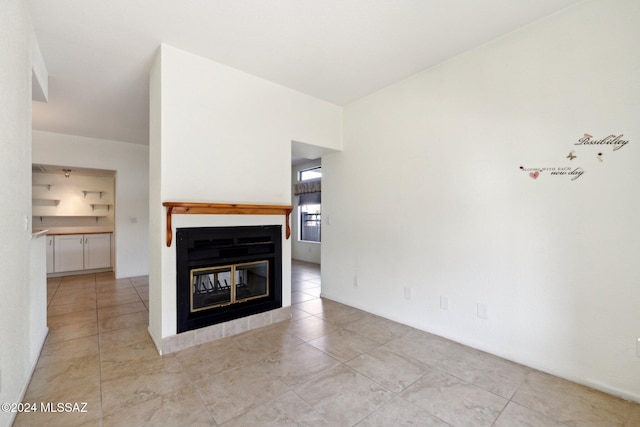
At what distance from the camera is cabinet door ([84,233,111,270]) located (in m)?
5.73

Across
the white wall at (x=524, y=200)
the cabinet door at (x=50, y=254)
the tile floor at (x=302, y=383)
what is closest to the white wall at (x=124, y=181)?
the cabinet door at (x=50, y=254)

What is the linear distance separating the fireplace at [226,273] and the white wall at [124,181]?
12.8ft

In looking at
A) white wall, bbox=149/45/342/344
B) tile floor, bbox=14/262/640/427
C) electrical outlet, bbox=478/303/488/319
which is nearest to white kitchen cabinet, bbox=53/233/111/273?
tile floor, bbox=14/262/640/427

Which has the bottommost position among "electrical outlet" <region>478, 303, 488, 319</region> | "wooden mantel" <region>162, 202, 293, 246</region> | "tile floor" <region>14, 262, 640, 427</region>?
"tile floor" <region>14, 262, 640, 427</region>

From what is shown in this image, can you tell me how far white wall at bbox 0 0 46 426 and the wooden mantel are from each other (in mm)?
898

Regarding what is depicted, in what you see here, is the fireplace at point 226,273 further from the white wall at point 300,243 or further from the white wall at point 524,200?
the white wall at point 300,243

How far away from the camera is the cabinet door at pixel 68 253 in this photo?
5391mm

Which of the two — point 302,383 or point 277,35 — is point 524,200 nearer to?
point 302,383

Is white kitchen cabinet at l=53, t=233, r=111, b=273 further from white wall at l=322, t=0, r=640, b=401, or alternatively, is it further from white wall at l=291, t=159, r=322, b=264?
white wall at l=322, t=0, r=640, b=401

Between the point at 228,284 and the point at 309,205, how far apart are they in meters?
4.95

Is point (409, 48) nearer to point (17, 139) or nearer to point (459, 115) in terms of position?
point (459, 115)

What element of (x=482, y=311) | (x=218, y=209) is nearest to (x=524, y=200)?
(x=482, y=311)

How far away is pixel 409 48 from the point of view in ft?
8.50

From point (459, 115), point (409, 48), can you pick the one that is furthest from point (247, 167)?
point (459, 115)
